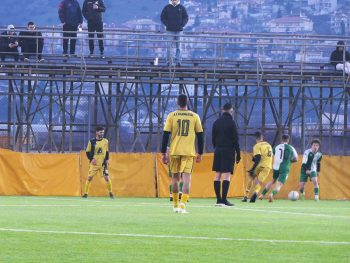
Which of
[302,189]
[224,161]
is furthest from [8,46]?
[224,161]

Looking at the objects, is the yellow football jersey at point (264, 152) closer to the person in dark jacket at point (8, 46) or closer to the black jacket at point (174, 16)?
the black jacket at point (174, 16)

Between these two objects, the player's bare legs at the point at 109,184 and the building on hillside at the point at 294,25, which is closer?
the player's bare legs at the point at 109,184

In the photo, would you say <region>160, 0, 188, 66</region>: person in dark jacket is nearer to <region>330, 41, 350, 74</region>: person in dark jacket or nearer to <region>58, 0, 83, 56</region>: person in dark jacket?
<region>58, 0, 83, 56</region>: person in dark jacket

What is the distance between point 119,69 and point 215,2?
3978 inches

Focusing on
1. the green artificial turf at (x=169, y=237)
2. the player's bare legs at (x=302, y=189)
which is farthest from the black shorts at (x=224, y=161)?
the player's bare legs at (x=302, y=189)

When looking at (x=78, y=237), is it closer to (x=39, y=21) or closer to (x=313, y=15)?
(x=313, y=15)

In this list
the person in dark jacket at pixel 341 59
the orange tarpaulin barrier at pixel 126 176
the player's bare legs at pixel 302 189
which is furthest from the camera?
the person in dark jacket at pixel 341 59

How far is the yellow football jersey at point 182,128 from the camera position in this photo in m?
23.1

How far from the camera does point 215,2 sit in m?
148

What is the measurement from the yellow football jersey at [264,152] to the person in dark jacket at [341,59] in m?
13.7

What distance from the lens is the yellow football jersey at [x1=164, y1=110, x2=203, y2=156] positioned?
23.1 m

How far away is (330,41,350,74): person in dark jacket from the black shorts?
21206 millimetres

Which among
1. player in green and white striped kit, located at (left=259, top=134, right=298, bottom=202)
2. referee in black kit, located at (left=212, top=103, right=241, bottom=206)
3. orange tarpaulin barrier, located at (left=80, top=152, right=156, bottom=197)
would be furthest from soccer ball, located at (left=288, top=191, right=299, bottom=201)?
referee in black kit, located at (left=212, top=103, right=241, bottom=206)

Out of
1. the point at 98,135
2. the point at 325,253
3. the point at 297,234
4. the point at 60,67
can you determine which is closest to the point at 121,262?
the point at 325,253
